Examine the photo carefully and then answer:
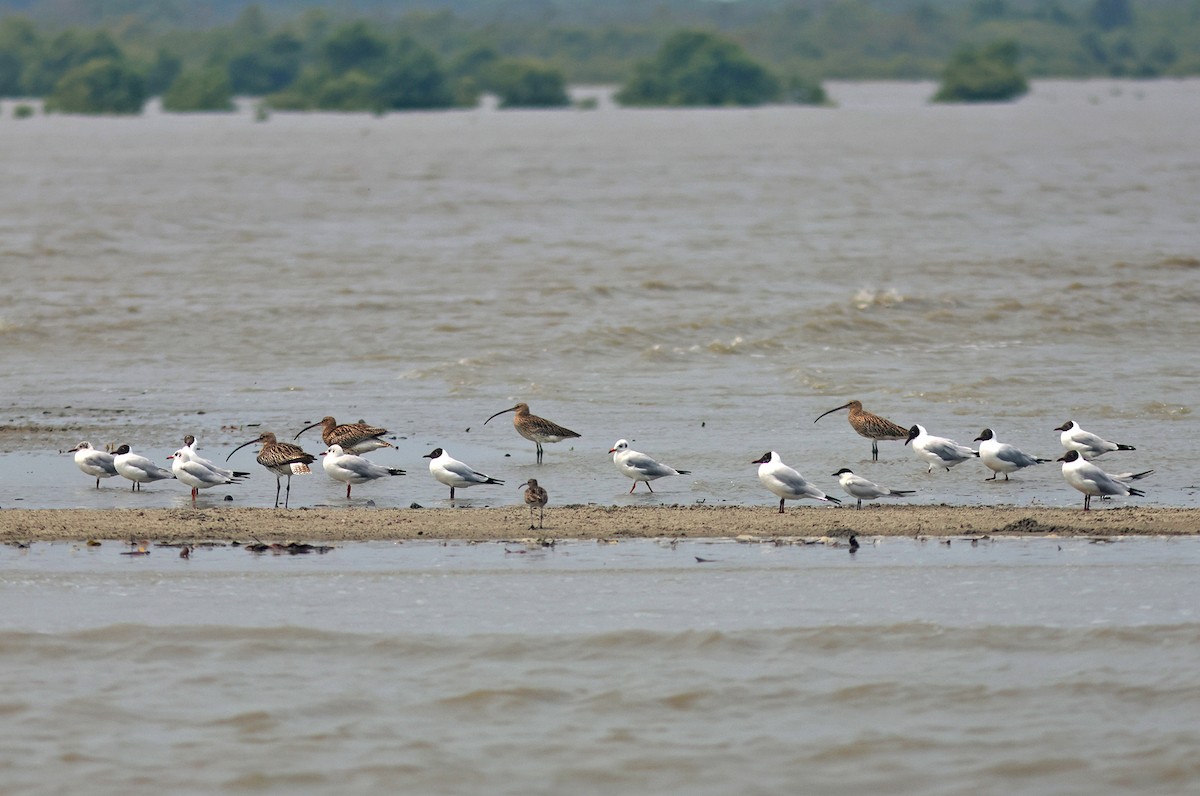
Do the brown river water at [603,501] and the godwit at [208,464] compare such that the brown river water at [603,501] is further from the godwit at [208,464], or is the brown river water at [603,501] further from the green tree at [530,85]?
the green tree at [530,85]

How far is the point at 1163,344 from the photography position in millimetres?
21844

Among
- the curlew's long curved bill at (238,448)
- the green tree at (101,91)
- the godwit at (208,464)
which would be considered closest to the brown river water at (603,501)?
the godwit at (208,464)

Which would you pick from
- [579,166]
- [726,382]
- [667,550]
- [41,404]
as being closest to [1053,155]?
[579,166]

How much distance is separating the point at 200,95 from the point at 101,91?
24.9 ft

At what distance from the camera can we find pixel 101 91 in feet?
358

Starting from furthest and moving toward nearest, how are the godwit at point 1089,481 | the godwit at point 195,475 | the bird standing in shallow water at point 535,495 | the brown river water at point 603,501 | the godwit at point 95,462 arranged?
1. the godwit at point 95,462
2. the godwit at point 195,475
3. the godwit at point 1089,481
4. the bird standing in shallow water at point 535,495
5. the brown river water at point 603,501

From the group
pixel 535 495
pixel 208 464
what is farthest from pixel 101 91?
pixel 535 495

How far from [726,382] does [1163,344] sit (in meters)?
6.30

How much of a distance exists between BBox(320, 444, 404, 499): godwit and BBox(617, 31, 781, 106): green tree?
106985 mm

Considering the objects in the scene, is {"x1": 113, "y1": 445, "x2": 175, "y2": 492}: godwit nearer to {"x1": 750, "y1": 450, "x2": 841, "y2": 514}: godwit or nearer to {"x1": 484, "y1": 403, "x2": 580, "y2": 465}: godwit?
{"x1": 484, "y1": 403, "x2": 580, "y2": 465}: godwit

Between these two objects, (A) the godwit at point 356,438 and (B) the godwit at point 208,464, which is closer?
(B) the godwit at point 208,464

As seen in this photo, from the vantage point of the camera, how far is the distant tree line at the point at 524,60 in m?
116

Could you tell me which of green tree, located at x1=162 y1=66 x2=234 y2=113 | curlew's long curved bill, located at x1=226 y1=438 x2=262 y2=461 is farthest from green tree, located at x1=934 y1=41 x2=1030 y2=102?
curlew's long curved bill, located at x1=226 y1=438 x2=262 y2=461

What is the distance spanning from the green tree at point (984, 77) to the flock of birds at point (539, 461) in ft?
378
